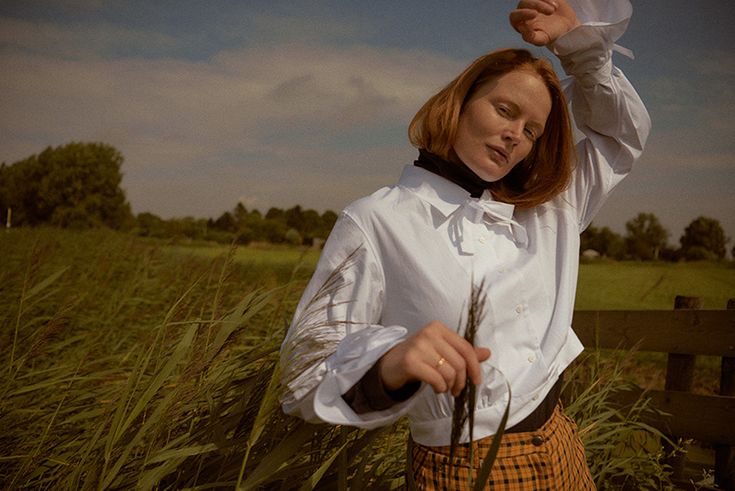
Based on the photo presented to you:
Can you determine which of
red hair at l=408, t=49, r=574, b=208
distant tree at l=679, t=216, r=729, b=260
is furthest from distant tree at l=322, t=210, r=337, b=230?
distant tree at l=679, t=216, r=729, b=260

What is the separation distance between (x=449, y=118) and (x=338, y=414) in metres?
0.86

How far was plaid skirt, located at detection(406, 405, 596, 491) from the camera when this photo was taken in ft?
4.18

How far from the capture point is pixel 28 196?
151ft

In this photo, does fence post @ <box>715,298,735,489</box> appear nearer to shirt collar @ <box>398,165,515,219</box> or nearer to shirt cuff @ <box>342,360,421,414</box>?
shirt collar @ <box>398,165,515,219</box>

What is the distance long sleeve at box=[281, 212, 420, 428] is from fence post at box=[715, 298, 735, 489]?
3233 mm

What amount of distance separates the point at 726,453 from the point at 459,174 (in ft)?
10.5

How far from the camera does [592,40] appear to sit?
148 centimetres

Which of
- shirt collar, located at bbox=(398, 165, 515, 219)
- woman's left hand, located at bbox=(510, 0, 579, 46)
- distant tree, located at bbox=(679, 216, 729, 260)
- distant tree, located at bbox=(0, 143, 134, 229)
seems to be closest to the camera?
shirt collar, located at bbox=(398, 165, 515, 219)

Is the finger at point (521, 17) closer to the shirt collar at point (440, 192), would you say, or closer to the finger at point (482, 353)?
the shirt collar at point (440, 192)


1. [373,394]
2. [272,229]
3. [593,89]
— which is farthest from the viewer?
[272,229]

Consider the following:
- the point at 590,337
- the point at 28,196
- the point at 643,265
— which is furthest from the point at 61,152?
the point at 590,337

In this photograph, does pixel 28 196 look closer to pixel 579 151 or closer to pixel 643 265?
pixel 643 265

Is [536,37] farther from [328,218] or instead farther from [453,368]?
[328,218]

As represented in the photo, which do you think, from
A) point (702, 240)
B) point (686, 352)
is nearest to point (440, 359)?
point (686, 352)
